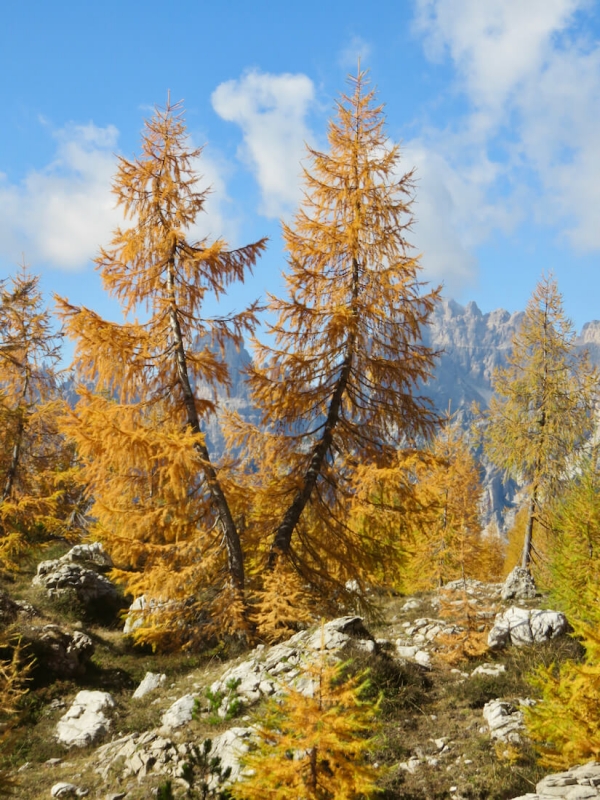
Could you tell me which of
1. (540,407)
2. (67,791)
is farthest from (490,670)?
(540,407)

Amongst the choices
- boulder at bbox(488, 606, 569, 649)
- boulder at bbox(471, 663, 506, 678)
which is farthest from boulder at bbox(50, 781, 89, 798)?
boulder at bbox(488, 606, 569, 649)

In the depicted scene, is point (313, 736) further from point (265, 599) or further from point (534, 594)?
point (534, 594)

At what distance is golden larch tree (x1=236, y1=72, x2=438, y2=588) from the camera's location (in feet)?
31.0

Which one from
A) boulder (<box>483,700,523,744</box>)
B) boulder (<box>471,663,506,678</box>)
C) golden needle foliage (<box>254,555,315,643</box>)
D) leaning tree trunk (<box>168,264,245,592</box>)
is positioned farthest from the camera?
leaning tree trunk (<box>168,264,245,592</box>)

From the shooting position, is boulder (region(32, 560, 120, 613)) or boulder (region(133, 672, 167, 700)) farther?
boulder (region(32, 560, 120, 613))

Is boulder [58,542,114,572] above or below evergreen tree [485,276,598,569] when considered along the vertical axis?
below

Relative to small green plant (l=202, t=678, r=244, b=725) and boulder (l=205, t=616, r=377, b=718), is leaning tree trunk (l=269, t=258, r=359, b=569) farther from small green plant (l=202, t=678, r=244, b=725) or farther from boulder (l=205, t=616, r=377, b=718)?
small green plant (l=202, t=678, r=244, b=725)

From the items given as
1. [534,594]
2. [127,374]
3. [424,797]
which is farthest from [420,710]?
[534,594]

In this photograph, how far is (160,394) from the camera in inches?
391

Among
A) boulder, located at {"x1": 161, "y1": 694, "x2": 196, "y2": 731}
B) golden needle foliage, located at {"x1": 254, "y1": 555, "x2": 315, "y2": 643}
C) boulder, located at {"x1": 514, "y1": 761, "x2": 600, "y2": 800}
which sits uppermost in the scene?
golden needle foliage, located at {"x1": 254, "y1": 555, "x2": 315, "y2": 643}

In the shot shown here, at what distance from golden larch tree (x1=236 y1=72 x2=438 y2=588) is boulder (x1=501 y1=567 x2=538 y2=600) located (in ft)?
23.3

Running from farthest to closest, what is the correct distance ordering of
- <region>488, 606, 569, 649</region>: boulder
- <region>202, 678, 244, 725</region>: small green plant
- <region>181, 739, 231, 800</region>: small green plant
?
<region>488, 606, 569, 649</region>: boulder < <region>202, 678, 244, 725</region>: small green plant < <region>181, 739, 231, 800</region>: small green plant

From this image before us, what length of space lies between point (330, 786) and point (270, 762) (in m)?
0.48

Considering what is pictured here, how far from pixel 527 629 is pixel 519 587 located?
6095 mm
